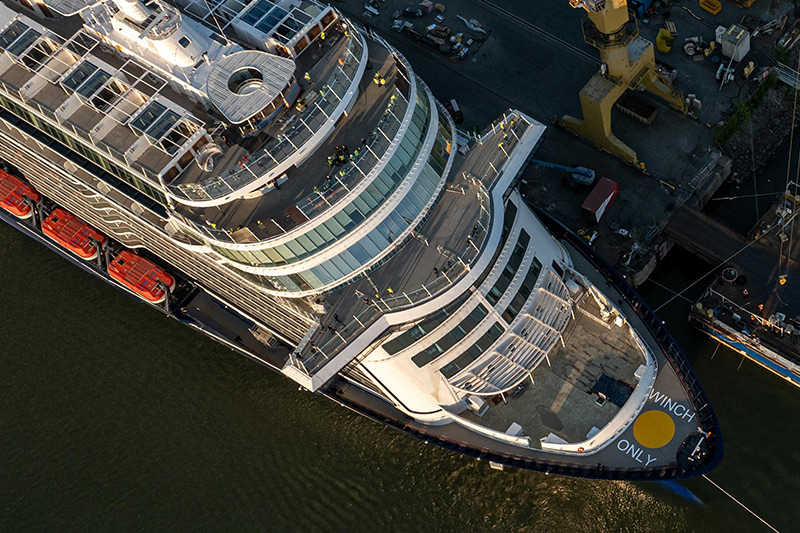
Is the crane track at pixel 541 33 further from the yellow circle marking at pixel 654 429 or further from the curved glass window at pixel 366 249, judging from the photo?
the yellow circle marking at pixel 654 429

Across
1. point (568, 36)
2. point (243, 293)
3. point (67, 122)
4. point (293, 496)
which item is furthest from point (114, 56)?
point (568, 36)

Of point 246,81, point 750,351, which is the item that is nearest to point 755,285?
point 750,351

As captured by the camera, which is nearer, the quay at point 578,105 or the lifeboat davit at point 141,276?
the lifeboat davit at point 141,276

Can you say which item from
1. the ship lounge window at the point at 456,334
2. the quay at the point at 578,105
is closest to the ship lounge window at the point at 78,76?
the ship lounge window at the point at 456,334

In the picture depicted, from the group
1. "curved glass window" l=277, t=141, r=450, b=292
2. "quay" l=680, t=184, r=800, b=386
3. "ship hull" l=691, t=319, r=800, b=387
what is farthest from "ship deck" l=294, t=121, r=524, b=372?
"ship hull" l=691, t=319, r=800, b=387

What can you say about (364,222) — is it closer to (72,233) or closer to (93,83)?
(93,83)

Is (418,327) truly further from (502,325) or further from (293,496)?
(293,496)

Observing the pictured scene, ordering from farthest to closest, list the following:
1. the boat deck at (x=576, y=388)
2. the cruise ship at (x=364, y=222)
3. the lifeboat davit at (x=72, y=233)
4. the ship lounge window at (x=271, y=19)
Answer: the lifeboat davit at (x=72, y=233), the ship lounge window at (x=271, y=19), the boat deck at (x=576, y=388), the cruise ship at (x=364, y=222)
